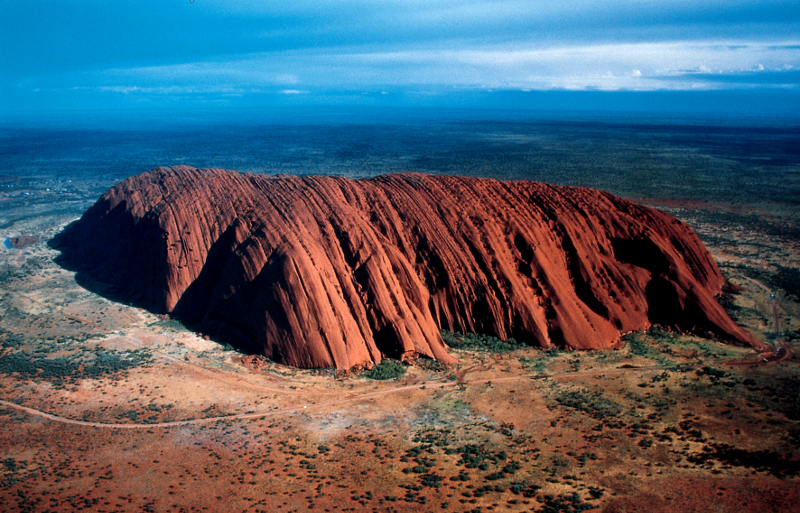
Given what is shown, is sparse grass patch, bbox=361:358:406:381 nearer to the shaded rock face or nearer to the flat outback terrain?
the flat outback terrain

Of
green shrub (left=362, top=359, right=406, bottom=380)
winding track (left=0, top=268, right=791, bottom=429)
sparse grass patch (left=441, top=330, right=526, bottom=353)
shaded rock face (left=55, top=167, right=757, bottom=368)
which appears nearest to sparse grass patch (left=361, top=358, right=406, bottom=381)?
green shrub (left=362, top=359, right=406, bottom=380)

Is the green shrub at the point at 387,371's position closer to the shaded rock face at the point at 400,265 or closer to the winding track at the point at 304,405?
the shaded rock face at the point at 400,265

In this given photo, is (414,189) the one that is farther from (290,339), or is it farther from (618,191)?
(618,191)

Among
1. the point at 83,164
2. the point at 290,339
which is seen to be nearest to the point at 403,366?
the point at 290,339

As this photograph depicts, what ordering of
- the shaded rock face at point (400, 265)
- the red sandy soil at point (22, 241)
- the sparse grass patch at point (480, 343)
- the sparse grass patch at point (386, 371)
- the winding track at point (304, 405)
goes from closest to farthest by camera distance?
the winding track at point (304, 405) < the sparse grass patch at point (386, 371) < the shaded rock face at point (400, 265) < the sparse grass patch at point (480, 343) < the red sandy soil at point (22, 241)

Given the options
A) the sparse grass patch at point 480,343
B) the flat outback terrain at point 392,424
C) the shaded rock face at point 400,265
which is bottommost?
the flat outback terrain at point 392,424

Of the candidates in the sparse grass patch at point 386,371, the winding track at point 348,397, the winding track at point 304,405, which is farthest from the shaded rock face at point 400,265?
the winding track at point 304,405

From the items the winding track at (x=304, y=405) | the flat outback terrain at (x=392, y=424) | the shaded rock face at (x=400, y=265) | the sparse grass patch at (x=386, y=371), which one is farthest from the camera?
the shaded rock face at (x=400, y=265)
